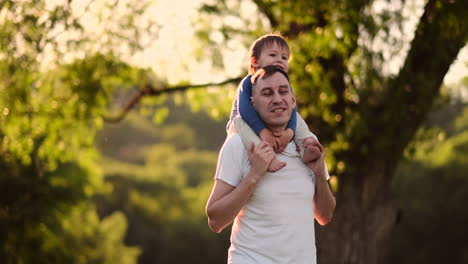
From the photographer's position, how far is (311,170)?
3.48 metres

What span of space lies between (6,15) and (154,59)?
10.6 ft

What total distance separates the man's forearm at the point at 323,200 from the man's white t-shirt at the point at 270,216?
13cm

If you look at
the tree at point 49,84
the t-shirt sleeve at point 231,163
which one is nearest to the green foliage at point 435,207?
the tree at point 49,84

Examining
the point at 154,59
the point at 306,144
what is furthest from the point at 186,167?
the point at 306,144

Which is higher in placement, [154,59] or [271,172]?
[154,59]

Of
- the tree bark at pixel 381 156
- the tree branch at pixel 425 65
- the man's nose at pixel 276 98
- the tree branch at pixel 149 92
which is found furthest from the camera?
the tree branch at pixel 149 92

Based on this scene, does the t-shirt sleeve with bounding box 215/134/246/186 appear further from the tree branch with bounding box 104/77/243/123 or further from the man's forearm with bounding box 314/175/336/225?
the tree branch with bounding box 104/77/243/123

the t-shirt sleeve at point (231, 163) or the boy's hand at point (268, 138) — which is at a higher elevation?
the boy's hand at point (268, 138)

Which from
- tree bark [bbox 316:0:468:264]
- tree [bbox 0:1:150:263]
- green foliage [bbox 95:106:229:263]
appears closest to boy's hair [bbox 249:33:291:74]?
tree bark [bbox 316:0:468:264]

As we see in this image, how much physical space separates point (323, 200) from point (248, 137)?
0.51 metres

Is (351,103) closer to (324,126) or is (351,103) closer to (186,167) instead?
(324,126)

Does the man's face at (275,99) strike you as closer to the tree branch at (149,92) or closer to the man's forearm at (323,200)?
the man's forearm at (323,200)

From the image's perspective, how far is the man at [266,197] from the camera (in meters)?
3.27

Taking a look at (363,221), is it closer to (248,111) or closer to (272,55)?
(272,55)
